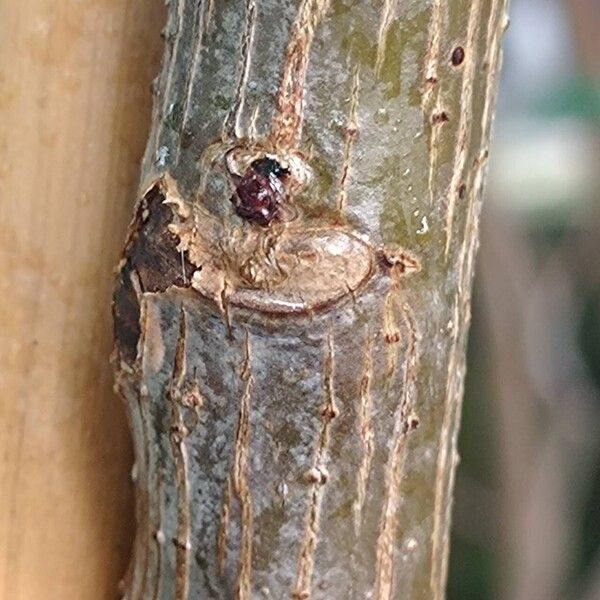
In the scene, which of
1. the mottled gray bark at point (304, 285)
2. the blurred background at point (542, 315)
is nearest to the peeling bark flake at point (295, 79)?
the mottled gray bark at point (304, 285)

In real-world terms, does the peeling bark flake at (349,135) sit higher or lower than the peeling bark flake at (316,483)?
higher

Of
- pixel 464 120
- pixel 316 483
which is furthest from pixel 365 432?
pixel 464 120

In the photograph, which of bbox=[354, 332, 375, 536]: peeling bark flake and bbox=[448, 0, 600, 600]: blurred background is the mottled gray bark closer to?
bbox=[354, 332, 375, 536]: peeling bark flake

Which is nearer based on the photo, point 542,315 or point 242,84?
point 242,84

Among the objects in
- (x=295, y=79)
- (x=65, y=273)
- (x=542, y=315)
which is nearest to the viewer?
(x=295, y=79)

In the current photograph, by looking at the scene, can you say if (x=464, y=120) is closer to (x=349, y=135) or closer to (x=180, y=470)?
(x=349, y=135)

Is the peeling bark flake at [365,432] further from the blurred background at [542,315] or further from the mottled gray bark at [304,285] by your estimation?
the blurred background at [542,315]
